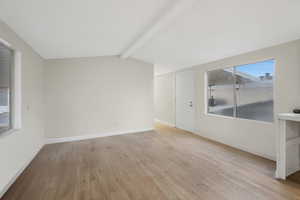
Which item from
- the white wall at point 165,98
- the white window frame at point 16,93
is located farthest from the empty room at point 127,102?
the white wall at point 165,98

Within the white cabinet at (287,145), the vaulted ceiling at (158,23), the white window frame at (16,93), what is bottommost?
the white cabinet at (287,145)

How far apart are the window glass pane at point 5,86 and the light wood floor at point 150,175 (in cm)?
94

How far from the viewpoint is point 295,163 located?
2486mm

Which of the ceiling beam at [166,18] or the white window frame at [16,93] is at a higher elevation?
the ceiling beam at [166,18]

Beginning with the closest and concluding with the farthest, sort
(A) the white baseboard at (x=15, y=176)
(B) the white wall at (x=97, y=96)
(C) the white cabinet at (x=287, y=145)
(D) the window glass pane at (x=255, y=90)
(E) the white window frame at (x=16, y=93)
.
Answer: (A) the white baseboard at (x=15, y=176)
(C) the white cabinet at (x=287, y=145)
(E) the white window frame at (x=16, y=93)
(D) the window glass pane at (x=255, y=90)
(B) the white wall at (x=97, y=96)

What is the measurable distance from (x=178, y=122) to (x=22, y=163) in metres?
4.67

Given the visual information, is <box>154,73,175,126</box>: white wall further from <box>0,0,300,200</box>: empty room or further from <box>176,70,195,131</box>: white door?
<box>0,0,300,200</box>: empty room

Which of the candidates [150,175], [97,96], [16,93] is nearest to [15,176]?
[16,93]

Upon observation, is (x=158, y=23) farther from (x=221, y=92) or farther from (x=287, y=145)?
(x=287, y=145)

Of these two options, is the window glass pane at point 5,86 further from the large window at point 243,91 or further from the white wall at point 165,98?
the white wall at point 165,98

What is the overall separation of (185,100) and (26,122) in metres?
4.45

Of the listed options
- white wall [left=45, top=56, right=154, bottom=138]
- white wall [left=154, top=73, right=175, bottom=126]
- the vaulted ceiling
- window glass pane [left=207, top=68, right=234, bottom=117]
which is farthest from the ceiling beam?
white wall [left=154, top=73, right=175, bottom=126]

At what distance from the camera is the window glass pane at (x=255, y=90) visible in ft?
9.95

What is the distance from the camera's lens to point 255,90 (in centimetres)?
329
